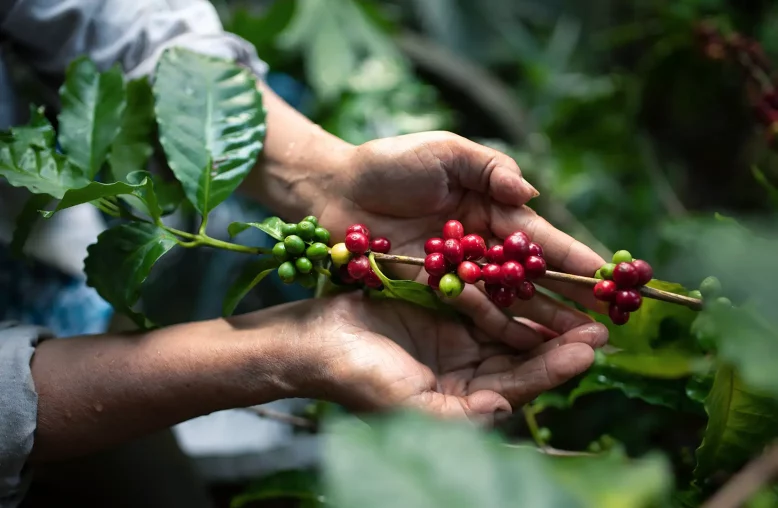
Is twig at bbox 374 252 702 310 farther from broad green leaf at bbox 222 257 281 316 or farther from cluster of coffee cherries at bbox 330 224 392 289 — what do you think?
broad green leaf at bbox 222 257 281 316

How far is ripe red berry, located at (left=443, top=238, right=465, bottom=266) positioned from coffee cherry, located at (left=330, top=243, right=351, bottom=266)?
0.12 metres

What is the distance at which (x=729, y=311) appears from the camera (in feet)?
1.50

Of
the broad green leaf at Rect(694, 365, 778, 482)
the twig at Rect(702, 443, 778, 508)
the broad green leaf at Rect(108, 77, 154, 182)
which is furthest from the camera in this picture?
the broad green leaf at Rect(108, 77, 154, 182)

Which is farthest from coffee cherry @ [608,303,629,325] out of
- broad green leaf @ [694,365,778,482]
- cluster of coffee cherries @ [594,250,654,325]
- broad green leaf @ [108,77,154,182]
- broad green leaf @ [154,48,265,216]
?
broad green leaf @ [108,77,154,182]

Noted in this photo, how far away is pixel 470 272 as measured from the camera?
67 centimetres

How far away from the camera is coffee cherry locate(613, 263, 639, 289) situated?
640 millimetres

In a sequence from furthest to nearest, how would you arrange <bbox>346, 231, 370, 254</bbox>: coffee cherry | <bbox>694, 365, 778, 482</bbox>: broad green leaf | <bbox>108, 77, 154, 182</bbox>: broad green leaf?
<bbox>108, 77, 154, 182</bbox>: broad green leaf < <bbox>346, 231, 370, 254</bbox>: coffee cherry < <bbox>694, 365, 778, 482</bbox>: broad green leaf

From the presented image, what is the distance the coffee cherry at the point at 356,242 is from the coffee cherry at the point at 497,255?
147 millimetres

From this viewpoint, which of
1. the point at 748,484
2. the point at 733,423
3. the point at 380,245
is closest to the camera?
the point at 748,484

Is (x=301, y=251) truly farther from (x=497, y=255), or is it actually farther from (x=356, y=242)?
(x=497, y=255)

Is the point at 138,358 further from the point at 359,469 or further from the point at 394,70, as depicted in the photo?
the point at 394,70

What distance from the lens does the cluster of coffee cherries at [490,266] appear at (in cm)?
66

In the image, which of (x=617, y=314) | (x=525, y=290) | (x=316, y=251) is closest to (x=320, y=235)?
(x=316, y=251)

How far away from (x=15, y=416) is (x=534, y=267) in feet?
2.02
